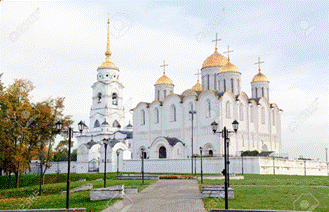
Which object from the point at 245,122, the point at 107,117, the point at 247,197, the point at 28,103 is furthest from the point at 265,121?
the point at 247,197

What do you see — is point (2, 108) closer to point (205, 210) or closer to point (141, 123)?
point (205, 210)

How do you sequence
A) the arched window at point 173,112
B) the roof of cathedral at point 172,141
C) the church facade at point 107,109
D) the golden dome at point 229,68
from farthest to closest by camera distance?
the church facade at point 107,109 < the arched window at point 173,112 < the golden dome at point 229,68 < the roof of cathedral at point 172,141

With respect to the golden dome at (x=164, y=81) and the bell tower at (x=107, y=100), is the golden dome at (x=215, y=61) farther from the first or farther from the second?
the bell tower at (x=107, y=100)

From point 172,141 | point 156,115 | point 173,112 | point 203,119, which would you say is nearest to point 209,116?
point 203,119

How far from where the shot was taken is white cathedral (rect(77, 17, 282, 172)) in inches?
1829

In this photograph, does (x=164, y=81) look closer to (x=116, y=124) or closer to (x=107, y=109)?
(x=107, y=109)

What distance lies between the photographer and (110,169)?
51094 millimetres

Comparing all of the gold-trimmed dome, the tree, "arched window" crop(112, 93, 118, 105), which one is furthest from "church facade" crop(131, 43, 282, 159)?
the tree

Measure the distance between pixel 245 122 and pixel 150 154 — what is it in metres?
12.8

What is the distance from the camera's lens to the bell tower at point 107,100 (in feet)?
212

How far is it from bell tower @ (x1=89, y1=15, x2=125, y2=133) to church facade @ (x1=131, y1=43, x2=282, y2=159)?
34.1ft

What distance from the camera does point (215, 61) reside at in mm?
53125

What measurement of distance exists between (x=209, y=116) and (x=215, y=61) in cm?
1007

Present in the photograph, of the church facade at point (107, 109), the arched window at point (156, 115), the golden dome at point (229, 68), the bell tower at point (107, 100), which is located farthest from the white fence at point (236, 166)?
the bell tower at point (107, 100)
